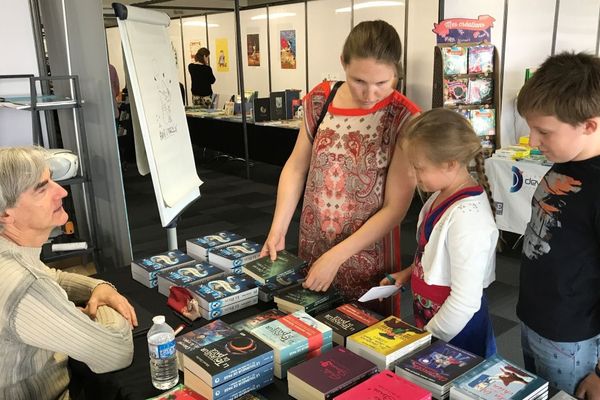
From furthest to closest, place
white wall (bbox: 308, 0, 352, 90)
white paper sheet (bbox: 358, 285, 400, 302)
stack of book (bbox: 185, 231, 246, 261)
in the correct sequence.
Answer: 1. white wall (bbox: 308, 0, 352, 90)
2. stack of book (bbox: 185, 231, 246, 261)
3. white paper sheet (bbox: 358, 285, 400, 302)

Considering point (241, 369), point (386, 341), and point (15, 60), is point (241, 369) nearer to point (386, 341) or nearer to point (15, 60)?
point (386, 341)

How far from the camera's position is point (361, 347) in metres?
1.17

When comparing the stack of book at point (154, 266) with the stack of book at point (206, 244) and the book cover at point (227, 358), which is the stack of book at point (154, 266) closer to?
the stack of book at point (206, 244)

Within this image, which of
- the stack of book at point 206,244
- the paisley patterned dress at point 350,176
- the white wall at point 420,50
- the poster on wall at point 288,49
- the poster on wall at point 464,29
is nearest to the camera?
the paisley patterned dress at point 350,176

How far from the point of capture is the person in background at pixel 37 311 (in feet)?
3.82

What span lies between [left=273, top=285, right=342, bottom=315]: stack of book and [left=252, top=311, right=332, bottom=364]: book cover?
0.10 meters

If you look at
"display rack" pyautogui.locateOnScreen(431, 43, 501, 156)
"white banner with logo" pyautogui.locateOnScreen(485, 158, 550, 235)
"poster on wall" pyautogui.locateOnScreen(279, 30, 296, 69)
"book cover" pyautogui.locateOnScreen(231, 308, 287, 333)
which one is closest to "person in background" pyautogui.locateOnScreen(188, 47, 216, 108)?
"poster on wall" pyautogui.locateOnScreen(279, 30, 296, 69)

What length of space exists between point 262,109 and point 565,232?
585 cm

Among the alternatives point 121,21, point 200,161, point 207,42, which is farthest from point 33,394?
point 207,42

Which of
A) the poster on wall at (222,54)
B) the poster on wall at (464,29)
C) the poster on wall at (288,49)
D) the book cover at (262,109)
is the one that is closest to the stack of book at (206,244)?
the poster on wall at (464,29)

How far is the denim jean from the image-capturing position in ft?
4.17

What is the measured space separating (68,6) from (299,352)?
2.98 m

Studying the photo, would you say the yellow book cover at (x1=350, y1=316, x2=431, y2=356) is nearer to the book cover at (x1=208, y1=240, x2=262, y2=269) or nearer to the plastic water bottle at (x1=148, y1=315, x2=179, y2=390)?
the plastic water bottle at (x1=148, y1=315, x2=179, y2=390)

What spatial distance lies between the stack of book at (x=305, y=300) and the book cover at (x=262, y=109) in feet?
17.8
